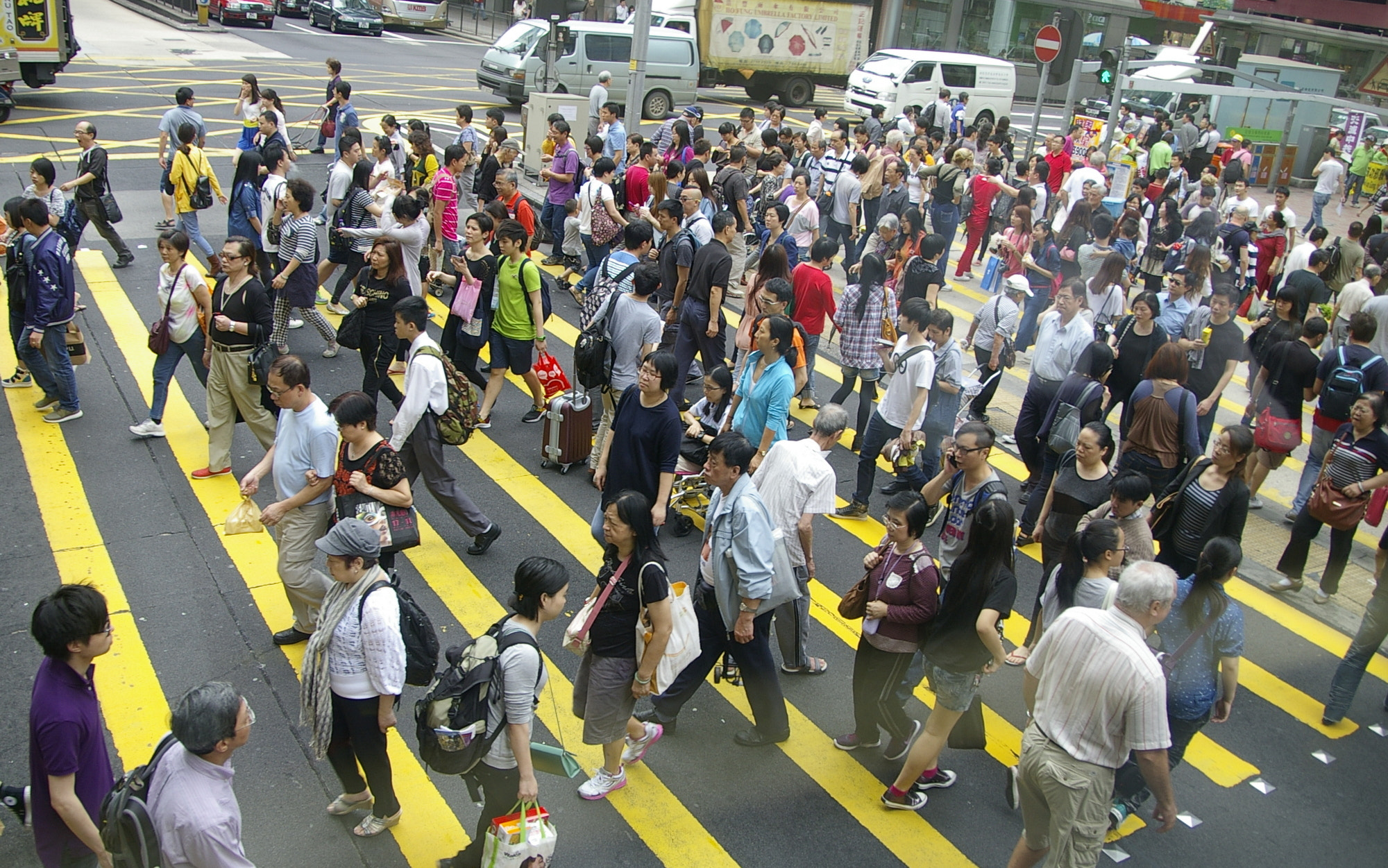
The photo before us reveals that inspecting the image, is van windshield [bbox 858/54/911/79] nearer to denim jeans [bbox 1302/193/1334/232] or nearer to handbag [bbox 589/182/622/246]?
denim jeans [bbox 1302/193/1334/232]

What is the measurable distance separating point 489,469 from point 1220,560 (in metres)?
5.59

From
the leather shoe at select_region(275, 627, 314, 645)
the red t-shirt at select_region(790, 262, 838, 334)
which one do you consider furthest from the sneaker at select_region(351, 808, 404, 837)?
the red t-shirt at select_region(790, 262, 838, 334)

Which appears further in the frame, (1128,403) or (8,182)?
(8,182)

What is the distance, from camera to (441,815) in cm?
503

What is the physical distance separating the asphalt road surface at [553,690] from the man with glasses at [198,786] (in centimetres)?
132

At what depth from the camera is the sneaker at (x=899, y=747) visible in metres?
5.54

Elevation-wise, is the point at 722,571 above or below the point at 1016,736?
above

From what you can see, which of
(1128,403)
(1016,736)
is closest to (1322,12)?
(1128,403)

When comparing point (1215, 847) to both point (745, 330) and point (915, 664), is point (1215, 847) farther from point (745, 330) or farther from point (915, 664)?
point (745, 330)

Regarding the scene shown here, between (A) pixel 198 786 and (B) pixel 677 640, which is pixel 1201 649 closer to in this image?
(B) pixel 677 640

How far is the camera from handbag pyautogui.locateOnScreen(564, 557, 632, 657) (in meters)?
4.69

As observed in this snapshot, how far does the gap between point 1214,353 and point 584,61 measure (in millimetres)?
19878

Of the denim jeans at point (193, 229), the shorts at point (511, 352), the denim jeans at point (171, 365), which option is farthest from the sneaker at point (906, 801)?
the denim jeans at point (193, 229)

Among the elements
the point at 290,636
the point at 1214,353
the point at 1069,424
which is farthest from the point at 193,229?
the point at 1214,353
